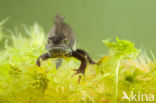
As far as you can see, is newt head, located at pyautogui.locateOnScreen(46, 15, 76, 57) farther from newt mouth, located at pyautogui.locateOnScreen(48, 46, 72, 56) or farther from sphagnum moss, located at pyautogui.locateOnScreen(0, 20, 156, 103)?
sphagnum moss, located at pyautogui.locateOnScreen(0, 20, 156, 103)

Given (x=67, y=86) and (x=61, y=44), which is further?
(x=61, y=44)

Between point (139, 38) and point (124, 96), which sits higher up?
point (139, 38)

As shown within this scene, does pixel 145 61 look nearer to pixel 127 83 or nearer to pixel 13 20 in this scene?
pixel 127 83

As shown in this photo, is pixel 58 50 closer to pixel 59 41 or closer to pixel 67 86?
pixel 59 41

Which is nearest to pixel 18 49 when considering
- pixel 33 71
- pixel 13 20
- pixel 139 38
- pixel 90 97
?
pixel 33 71

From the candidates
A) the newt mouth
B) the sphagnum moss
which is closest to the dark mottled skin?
the newt mouth

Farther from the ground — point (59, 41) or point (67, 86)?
point (59, 41)

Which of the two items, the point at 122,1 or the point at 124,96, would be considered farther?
the point at 122,1

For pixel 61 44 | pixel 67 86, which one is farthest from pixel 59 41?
pixel 67 86

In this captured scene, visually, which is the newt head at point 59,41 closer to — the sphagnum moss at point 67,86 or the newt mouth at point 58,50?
the newt mouth at point 58,50
